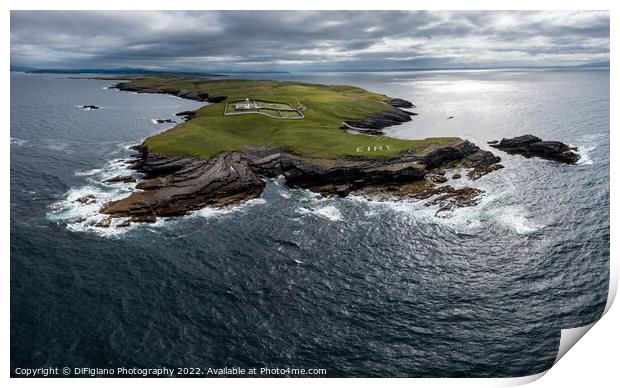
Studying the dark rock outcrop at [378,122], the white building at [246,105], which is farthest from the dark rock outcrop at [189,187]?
the dark rock outcrop at [378,122]

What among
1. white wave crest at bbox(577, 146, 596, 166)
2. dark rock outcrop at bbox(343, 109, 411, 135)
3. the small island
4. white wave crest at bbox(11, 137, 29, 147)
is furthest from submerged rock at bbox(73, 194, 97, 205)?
white wave crest at bbox(577, 146, 596, 166)

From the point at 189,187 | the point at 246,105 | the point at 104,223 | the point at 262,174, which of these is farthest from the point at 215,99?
the point at 104,223

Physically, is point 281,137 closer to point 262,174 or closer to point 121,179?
point 262,174

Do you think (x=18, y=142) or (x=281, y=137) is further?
(x=281, y=137)

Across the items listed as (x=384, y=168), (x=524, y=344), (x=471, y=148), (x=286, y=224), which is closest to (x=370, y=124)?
(x=471, y=148)

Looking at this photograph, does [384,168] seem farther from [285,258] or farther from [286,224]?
[285,258]

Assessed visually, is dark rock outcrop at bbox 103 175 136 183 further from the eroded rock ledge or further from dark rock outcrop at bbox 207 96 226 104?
dark rock outcrop at bbox 207 96 226 104
